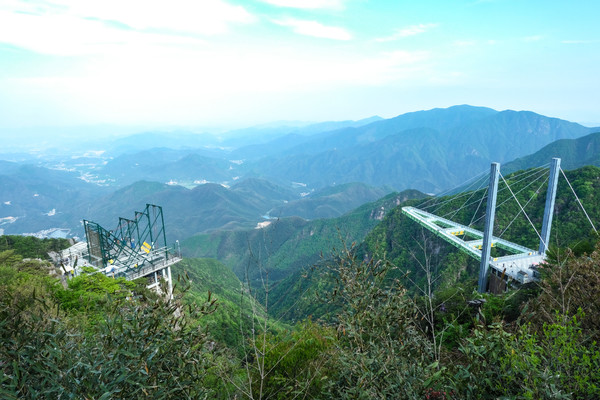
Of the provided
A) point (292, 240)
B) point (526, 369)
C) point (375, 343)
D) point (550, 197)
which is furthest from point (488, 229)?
point (292, 240)

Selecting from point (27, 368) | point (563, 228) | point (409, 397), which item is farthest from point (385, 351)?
point (563, 228)

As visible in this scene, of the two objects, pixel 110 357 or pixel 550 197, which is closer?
pixel 110 357

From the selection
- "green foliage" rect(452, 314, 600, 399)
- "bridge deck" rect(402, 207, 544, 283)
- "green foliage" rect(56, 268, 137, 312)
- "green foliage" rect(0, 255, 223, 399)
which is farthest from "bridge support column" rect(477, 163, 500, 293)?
"green foliage" rect(0, 255, 223, 399)

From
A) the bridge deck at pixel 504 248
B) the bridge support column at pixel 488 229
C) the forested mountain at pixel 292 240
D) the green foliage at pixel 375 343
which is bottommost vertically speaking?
the forested mountain at pixel 292 240

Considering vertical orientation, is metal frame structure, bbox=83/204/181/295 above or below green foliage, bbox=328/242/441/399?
below

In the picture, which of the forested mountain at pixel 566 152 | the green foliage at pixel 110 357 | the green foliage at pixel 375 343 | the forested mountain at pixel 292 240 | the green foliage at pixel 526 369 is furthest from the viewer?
the forested mountain at pixel 566 152

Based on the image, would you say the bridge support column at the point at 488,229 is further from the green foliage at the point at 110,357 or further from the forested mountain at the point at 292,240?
the forested mountain at the point at 292,240

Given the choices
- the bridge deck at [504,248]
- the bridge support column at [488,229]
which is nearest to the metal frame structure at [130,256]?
the bridge support column at [488,229]

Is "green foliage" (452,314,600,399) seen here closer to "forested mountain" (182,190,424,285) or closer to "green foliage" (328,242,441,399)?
"green foliage" (328,242,441,399)

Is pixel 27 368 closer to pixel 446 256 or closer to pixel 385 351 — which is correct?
pixel 385 351

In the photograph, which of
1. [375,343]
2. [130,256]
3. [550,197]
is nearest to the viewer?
[375,343]

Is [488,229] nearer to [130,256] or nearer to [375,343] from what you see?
[375,343]
